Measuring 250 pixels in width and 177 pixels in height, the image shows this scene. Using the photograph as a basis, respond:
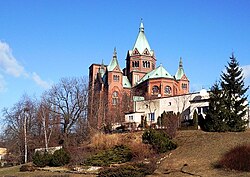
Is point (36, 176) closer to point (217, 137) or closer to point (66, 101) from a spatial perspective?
point (217, 137)

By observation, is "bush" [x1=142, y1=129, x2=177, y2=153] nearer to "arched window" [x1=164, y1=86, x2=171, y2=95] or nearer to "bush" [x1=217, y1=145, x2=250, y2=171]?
"bush" [x1=217, y1=145, x2=250, y2=171]

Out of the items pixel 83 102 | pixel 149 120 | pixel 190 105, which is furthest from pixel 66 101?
pixel 190 105

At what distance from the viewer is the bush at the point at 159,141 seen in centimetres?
2848

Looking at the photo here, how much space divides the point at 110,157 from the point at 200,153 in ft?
22.4

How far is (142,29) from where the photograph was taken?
323 ft

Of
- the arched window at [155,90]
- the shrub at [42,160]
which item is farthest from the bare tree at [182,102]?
the arched window at [155,90]

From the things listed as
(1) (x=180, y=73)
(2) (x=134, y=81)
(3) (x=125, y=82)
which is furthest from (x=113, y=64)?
(1) (x=180, y=73)

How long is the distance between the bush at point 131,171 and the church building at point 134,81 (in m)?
36.9

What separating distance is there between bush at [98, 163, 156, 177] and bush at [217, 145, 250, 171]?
425cm

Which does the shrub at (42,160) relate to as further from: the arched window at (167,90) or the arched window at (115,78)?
the arched window at (115,78)

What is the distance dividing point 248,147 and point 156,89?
55.2 m

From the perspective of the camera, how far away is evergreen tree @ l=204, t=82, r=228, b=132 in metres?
33.8

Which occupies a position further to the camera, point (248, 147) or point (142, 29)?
point (142, 29)

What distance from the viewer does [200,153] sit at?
84.9ft
